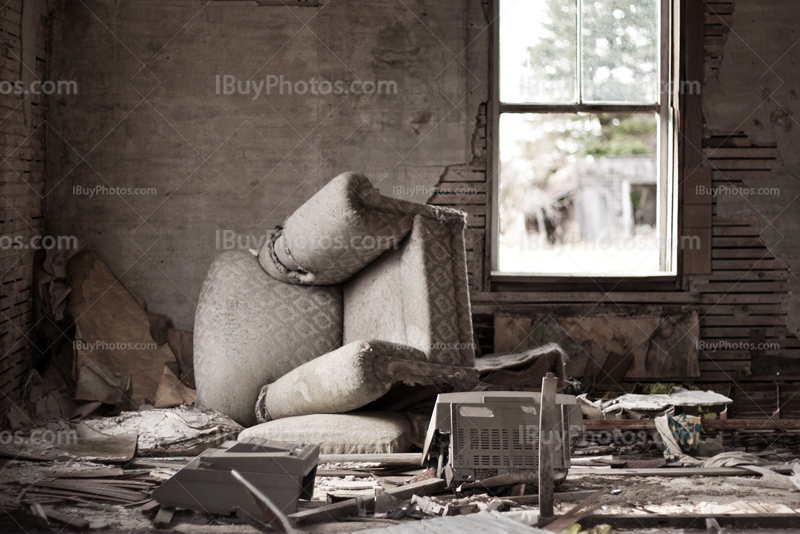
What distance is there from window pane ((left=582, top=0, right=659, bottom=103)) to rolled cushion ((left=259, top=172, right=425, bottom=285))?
2102mm

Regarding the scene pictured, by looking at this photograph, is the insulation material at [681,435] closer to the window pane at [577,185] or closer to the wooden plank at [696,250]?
the wooden plank at [696,250]

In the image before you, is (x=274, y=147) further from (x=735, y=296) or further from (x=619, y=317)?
(x=735, y=296)

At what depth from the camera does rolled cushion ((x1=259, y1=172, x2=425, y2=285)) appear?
3670 millimetres

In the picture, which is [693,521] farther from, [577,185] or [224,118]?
[577,185]

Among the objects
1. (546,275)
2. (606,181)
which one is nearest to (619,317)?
(546,275)

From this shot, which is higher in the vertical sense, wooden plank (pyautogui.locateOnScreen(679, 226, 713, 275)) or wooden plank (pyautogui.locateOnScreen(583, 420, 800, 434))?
wooden plank (pyautogui.locateOnScreen(679, 226, 713, 275))

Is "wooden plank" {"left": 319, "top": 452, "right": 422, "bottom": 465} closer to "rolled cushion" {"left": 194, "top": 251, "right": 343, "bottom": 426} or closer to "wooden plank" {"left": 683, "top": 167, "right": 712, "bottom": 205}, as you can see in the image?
"rolled cushion" {"left": 194, "top": 251, "right": 343, "bottom": 426}

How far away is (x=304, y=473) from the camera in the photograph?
108 inches

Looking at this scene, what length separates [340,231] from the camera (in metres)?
3.73

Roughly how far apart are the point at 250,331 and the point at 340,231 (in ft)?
2.68

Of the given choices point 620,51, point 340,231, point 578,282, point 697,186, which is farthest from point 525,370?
point 620,51

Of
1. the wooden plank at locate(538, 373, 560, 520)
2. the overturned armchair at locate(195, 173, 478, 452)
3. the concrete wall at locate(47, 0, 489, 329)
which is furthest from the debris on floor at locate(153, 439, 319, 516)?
the concrete wall at locate(47, 0, 489, 329)

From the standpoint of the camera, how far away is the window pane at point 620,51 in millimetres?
5133

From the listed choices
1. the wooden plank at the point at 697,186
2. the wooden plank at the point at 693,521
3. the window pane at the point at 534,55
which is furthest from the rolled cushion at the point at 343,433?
the wooden plank at the point at 697,186
